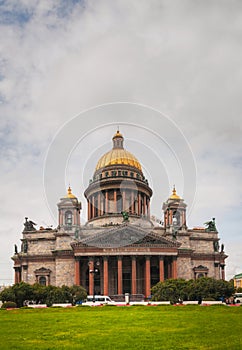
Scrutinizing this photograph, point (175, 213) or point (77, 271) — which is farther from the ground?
point (175, 213)

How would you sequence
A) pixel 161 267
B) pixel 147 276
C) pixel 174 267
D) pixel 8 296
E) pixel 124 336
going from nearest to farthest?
1. pixel 124 336
2. pixel 8 296
3. pixel 147 276
4. pixel 161 267
5. pixel 174 267

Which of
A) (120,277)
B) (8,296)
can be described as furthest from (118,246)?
(8,296)

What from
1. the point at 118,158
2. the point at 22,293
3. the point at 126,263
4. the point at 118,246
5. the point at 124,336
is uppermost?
the point at 118,158

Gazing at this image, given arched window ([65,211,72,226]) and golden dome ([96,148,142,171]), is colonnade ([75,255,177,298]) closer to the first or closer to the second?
arched window ([65,211,72,226])

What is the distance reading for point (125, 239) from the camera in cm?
7788

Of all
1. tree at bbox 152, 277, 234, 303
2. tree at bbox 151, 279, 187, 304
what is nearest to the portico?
tree at bbox 151, 279, 187, 304

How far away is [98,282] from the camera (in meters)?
79.2

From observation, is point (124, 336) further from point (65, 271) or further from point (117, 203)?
point (117, 203)

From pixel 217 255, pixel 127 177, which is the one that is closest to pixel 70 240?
pixel 127 177

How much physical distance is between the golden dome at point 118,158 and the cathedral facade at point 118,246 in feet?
5.19

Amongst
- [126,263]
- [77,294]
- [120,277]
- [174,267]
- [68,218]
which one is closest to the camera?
[77,294]

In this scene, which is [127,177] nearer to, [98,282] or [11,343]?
[98,282]

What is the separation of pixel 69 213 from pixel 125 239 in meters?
13.9

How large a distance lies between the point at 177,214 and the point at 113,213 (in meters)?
13.1
